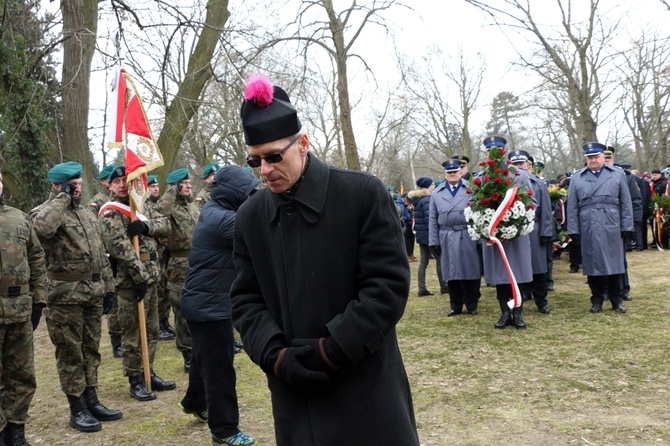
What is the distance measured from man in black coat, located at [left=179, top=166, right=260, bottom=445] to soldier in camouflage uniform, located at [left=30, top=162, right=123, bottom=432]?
144 centimetres

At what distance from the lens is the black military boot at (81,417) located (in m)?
5.75

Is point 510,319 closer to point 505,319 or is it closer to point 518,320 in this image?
point 505,319

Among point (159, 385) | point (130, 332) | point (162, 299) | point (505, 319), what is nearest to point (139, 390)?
point (159, 385)

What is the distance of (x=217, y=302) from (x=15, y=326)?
174 centimetres

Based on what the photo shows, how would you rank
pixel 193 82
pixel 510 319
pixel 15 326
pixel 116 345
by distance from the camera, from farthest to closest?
1. pixel 193 82
2. pixel 116 345
3. pixel 510 319
4. pixel 15 326

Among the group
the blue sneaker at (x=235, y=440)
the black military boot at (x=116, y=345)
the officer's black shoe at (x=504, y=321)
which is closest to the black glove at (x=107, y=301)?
Answer: the blue sneaker at (x=235, y=440)

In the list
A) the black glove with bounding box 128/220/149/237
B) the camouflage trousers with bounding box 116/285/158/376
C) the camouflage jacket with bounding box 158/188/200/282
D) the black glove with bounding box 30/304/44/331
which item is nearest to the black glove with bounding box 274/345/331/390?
the black glove with bounding box 30/304/44/331

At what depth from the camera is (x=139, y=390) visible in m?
6.71

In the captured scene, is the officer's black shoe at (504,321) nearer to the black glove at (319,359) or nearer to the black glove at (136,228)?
the black glove at (136,228)

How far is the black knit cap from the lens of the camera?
8.60ft

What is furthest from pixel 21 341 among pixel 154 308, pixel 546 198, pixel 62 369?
pixel 546 198

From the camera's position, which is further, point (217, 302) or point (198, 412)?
point (198, 412)

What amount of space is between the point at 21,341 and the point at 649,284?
1028 cm

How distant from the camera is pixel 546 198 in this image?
936 cm
